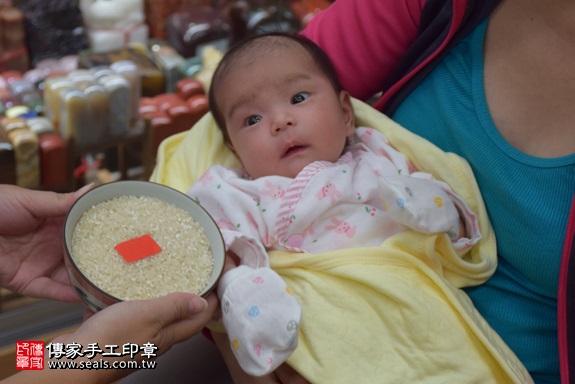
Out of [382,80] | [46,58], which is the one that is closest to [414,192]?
[382,80]

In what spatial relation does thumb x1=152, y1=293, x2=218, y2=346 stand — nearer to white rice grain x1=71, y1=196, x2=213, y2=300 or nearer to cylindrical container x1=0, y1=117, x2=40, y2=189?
white rice grain x1=71, y1=196, x2=213, y2=300

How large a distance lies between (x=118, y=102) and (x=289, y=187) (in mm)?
796

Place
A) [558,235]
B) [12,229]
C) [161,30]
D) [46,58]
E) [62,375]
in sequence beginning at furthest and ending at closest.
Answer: [161,30], [46,58], [12,229], [558,235], [62,375]

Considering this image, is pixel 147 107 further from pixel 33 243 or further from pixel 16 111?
pixel 33 243

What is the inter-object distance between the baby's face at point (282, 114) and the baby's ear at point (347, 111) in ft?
0.07

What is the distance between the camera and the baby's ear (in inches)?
51.0

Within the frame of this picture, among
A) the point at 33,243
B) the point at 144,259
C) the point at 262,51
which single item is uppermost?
the point at 262,51

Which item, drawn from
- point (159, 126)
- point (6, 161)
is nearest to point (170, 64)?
point (159, 126)

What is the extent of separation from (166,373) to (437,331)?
1.60 ft

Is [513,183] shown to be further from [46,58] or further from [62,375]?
[46,58]

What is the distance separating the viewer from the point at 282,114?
3.89 ft

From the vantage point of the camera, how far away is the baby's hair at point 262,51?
127cm

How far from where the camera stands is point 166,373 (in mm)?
1197

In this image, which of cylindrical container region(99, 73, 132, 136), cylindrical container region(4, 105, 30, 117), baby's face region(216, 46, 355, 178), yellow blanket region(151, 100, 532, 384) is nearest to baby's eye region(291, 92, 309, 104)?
baby's face region(216, 46, 355, 178)
